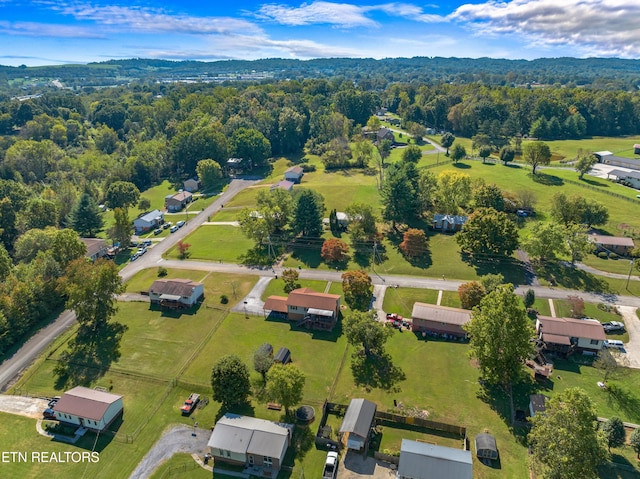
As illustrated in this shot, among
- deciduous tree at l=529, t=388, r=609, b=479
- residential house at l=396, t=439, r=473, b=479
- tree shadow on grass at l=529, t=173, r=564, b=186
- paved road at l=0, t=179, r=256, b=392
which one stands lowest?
paved road at l=0, t=179, r=256, b=392

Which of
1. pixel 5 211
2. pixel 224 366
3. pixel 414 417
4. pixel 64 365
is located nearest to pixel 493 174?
pixel 414 417

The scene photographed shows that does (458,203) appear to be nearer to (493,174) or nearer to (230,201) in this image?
(493,174)

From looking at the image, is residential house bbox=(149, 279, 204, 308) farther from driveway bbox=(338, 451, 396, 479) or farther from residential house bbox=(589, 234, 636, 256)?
residential house bbox=(589, 234, 636, 256)

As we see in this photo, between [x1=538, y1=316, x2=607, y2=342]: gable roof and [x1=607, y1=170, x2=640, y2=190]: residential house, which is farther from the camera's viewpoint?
[x1=607, y1=170, x2=640, y2=190]: residential house

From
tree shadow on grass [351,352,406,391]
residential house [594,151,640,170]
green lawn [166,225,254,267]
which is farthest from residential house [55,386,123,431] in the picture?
residential house [594,151,640,170]

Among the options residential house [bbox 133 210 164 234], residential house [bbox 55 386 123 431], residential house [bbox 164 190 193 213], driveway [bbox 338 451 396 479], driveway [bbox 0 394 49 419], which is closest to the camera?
driveway [bbox 338 451 396 479]

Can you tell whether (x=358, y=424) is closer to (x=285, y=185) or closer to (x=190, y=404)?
(x=190, y=404)

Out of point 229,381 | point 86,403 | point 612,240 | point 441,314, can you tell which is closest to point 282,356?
point 229,381

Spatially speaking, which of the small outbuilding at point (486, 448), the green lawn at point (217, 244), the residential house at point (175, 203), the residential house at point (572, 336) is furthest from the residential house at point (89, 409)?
the residential house at point (175, 203)
